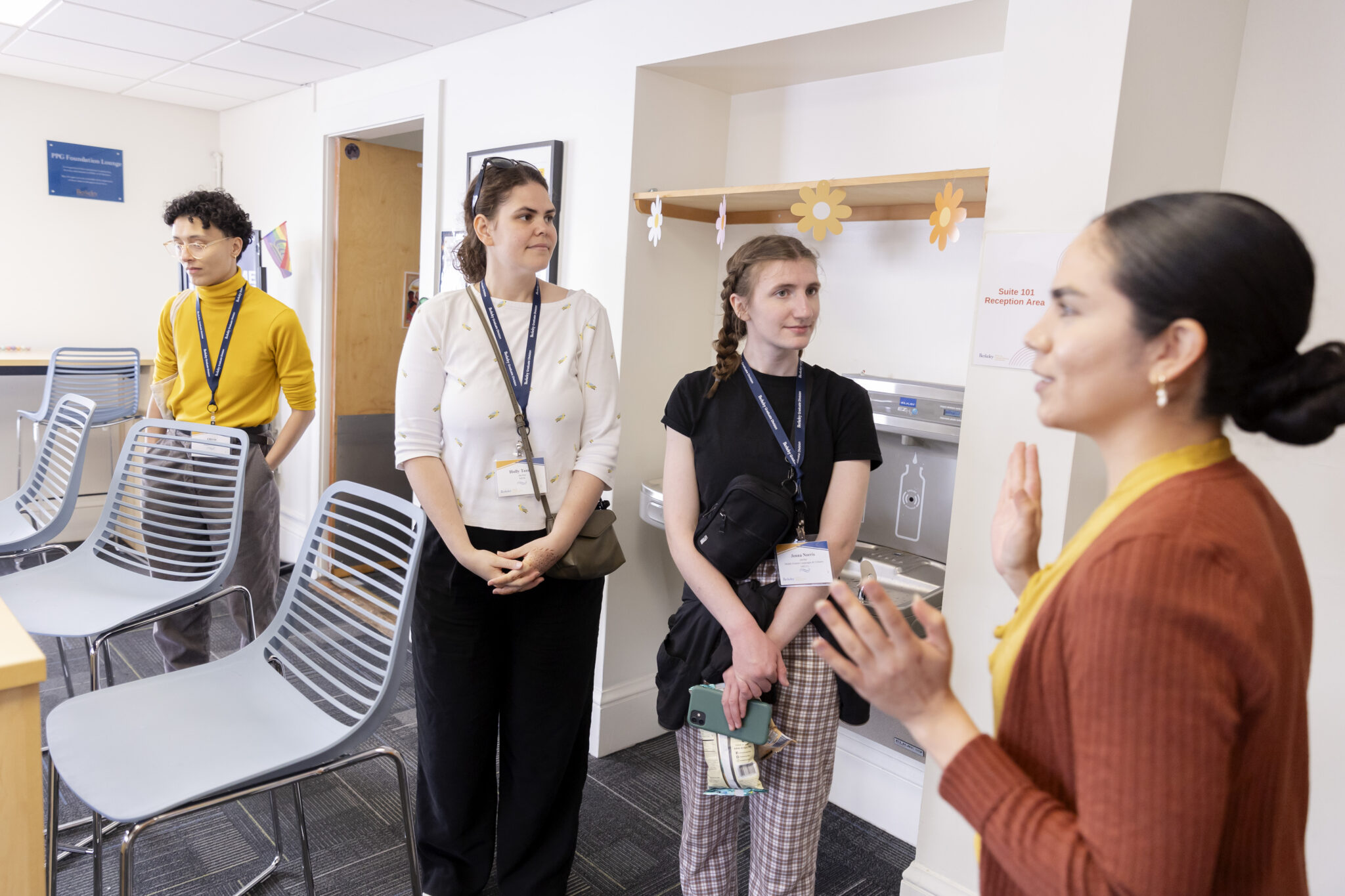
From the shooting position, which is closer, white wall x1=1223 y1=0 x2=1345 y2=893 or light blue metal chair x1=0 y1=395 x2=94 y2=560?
white wall x1=1223 y1=0 x2=1345 y2=893

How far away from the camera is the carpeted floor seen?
2.12 m

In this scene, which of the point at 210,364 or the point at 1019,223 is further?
the point at 210,364

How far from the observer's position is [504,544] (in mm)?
1801

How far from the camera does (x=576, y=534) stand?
1.83 m

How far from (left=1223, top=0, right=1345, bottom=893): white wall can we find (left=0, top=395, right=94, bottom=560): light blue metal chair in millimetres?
3001

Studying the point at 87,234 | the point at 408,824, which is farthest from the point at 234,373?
the point at 87,234

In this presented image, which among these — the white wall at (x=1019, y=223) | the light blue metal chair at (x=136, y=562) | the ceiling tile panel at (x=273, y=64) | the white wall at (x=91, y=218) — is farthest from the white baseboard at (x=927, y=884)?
the white wall at (x=91, y=218)

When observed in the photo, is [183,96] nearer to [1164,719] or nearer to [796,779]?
[796,779]

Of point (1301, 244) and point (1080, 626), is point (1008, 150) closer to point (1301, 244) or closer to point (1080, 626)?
point (1301, 244)

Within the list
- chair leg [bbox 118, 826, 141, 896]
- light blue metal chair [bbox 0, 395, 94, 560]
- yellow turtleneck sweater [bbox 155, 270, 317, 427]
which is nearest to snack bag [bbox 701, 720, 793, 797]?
chair leg [bbox 118, 826, 141, 896]

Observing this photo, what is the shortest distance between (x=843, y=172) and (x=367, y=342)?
2.77 metres

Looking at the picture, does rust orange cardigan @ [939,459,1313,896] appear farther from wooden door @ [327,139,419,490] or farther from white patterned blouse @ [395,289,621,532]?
wooden door @ [327,139,419,490]

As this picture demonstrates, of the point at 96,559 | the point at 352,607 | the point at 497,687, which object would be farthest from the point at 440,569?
the point at 96,559

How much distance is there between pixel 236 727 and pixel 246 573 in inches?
44.4
